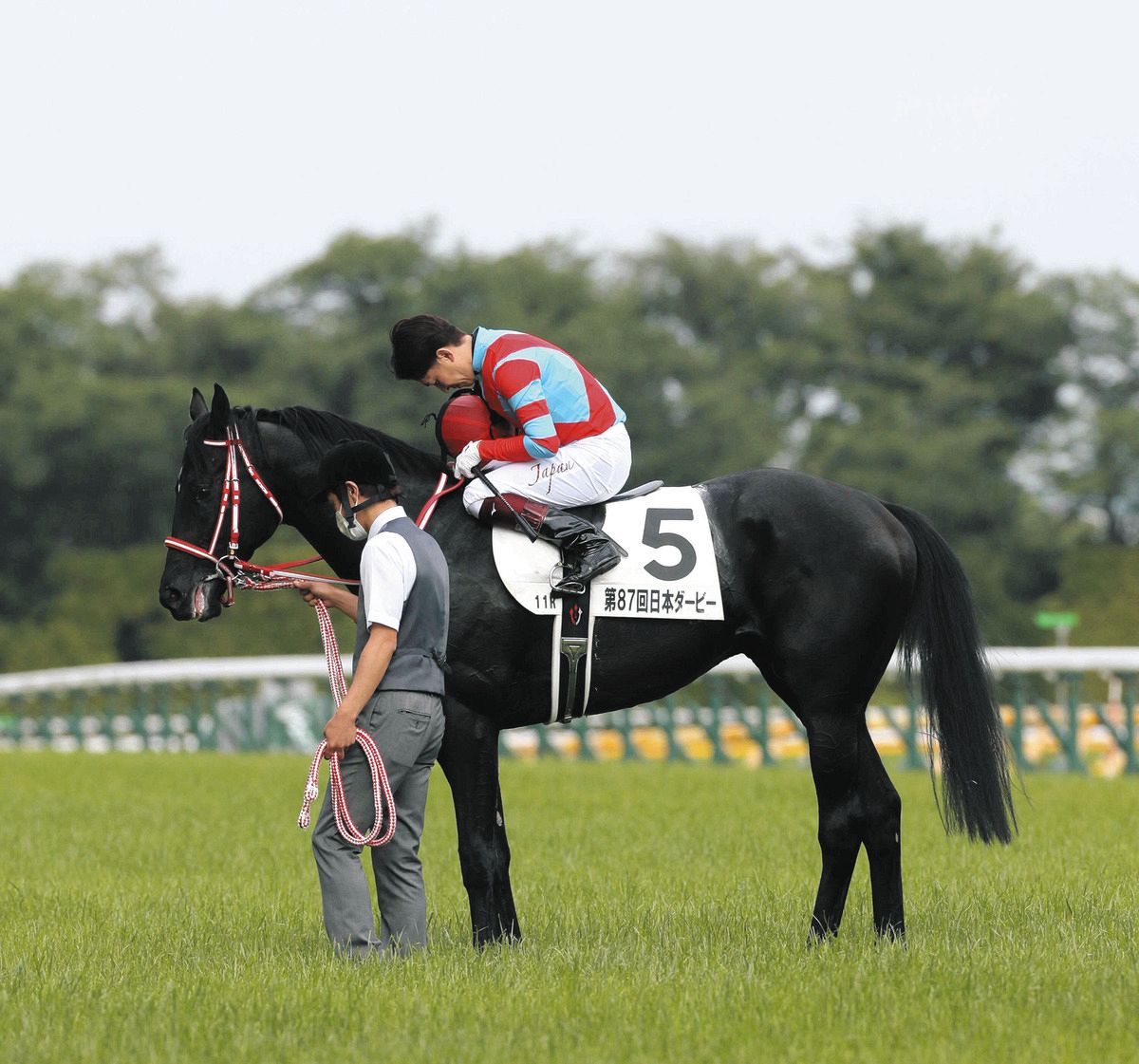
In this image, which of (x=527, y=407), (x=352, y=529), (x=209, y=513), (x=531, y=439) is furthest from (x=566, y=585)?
(x=209, y=513)

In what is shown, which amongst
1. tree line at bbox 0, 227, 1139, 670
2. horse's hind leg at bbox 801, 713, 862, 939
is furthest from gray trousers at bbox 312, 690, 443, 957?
tree line at bbox 0, 227, 1139, 670

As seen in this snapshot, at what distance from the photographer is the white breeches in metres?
6.02

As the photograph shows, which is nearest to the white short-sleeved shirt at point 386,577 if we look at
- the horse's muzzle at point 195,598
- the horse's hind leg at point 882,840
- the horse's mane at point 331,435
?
the horse's mane at point 331,435

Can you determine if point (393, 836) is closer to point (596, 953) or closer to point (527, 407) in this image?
point (596, 953)

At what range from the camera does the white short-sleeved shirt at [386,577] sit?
5.52 metres

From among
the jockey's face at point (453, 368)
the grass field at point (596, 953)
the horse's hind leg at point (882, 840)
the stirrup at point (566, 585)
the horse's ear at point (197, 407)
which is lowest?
the grass field at point (596, 953)

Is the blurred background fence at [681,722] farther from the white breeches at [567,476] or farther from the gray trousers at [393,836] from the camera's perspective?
the gray trousers at [393,836]

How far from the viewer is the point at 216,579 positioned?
20.3ft

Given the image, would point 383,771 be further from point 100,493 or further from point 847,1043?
point 100,493

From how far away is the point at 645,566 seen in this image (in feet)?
20.0

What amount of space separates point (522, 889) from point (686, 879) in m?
0.70

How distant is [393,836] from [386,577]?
819 mm

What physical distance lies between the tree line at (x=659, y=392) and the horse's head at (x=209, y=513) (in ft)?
114

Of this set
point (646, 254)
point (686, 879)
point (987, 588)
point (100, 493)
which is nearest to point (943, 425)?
point (987, 588)
